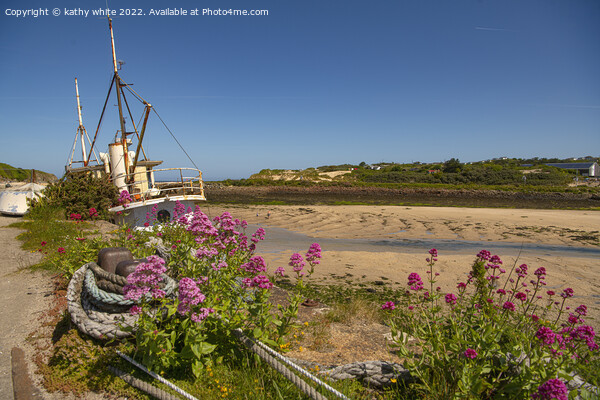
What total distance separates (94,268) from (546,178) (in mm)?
57412

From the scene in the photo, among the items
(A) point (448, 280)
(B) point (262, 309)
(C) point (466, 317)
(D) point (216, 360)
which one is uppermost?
(B) point (262, 309)

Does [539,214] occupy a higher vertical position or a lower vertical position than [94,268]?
lower

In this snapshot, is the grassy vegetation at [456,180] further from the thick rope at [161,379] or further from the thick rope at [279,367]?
the thick rope at [161,379]

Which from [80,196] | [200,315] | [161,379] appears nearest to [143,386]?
[161,379]

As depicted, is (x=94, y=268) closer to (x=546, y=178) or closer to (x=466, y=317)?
(x=466, y=317)

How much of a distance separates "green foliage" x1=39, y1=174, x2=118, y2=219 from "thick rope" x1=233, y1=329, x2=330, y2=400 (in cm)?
1096

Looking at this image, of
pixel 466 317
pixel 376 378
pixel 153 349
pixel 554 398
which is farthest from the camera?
pixel 466 317

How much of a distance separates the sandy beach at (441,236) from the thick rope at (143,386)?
712cm

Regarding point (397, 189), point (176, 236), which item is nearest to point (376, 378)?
point (176, 236)

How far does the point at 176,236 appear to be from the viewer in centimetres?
742

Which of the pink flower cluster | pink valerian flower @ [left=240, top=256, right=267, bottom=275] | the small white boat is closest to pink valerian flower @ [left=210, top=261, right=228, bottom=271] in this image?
pink valerian flower @ [left=240, top=256, right=267, bottom=275]

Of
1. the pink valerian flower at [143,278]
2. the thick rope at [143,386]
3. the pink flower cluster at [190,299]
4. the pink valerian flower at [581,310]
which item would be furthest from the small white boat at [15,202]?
the pink valerian flower at [581,310]

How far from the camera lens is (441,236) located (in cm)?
1828

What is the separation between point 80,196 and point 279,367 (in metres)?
12.7
